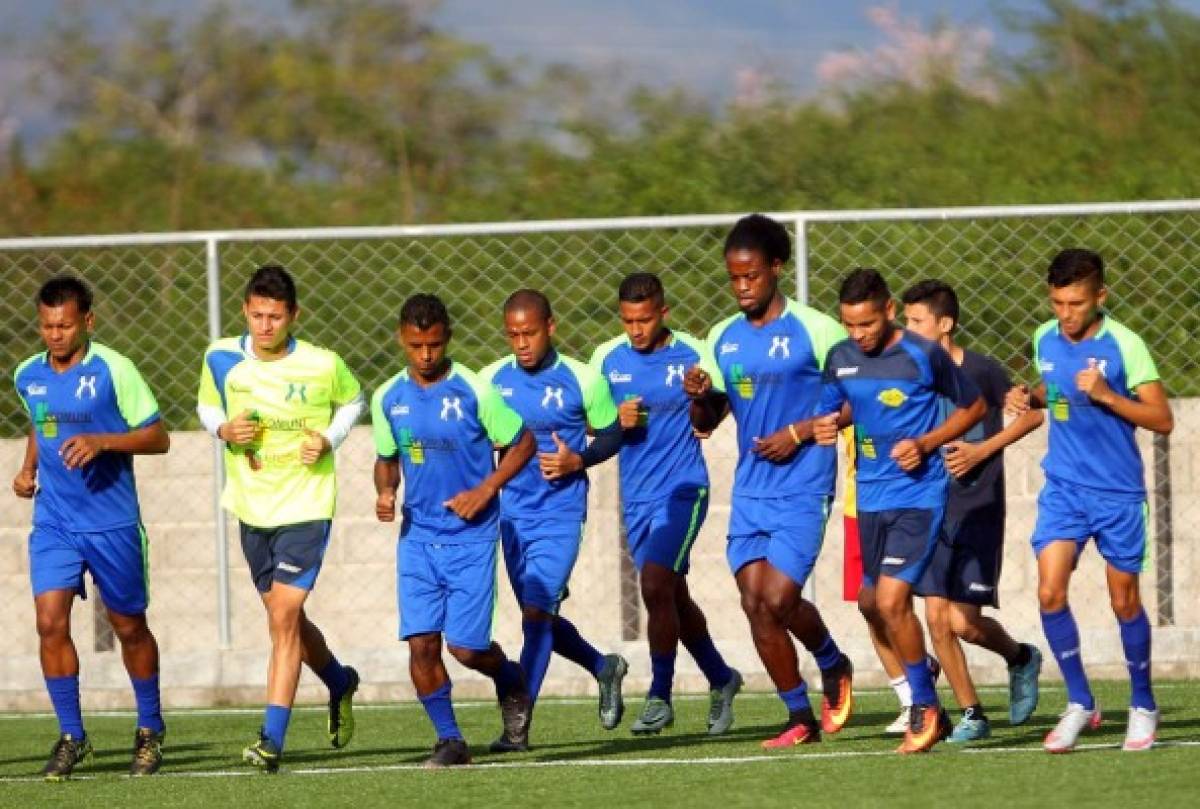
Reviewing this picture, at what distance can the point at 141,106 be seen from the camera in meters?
25.0

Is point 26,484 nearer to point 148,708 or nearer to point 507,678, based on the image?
point 148,708

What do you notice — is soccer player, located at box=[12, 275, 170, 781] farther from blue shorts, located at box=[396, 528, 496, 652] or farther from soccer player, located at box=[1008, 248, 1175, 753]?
soccer player, located at box=[1008, 248, 1175, 753]

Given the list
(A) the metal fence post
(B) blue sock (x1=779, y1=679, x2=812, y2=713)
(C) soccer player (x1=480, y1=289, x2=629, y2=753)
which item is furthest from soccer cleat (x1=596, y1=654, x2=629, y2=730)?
(A) the metal fence post

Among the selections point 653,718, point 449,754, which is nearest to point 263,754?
point 449,754

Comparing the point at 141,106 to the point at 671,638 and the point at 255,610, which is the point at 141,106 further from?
the point at 671,638

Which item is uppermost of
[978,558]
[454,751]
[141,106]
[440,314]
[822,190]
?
[141,106]

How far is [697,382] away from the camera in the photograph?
1104cm

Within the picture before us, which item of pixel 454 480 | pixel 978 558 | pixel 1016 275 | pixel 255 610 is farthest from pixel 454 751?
pixel 1016 275

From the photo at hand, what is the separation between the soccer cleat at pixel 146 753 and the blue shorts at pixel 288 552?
2.95 feet

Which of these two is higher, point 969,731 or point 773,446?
point 773,446

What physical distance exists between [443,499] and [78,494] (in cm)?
166

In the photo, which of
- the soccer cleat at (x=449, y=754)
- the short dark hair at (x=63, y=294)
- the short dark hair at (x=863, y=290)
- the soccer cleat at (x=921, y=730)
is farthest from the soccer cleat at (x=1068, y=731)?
the short dark hair at (x=63, y=294)

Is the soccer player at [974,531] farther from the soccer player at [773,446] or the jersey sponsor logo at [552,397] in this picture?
the jersey sponsor logo at [552,397]

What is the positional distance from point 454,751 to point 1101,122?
1188cm
